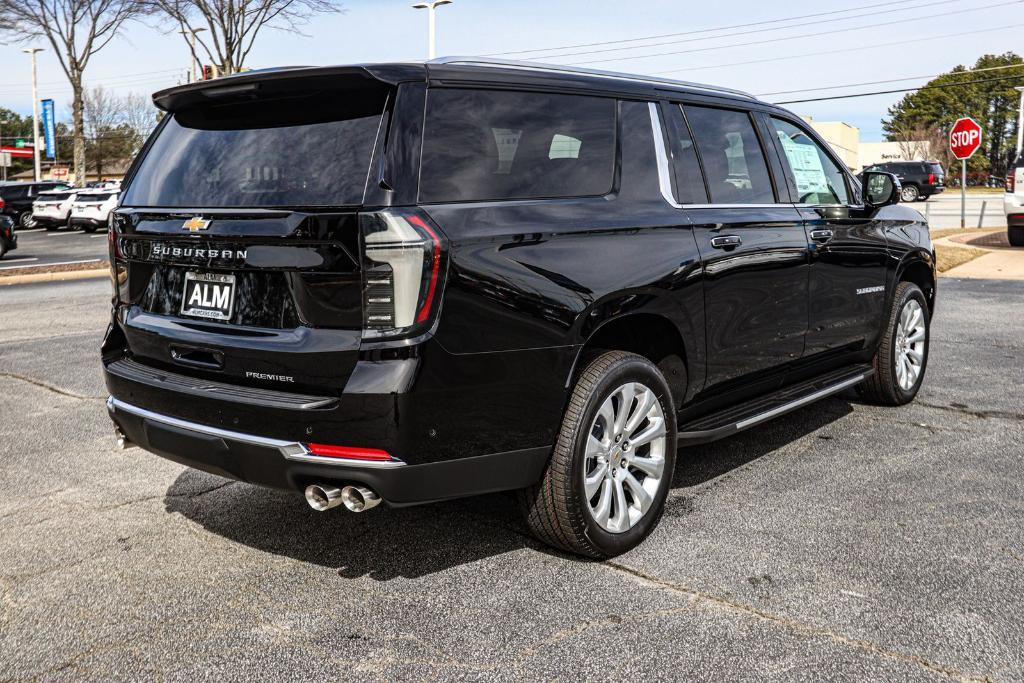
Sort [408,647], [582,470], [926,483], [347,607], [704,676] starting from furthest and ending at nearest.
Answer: [926,483] < [582,470] < [347,607] < [408,647] < [704,676]

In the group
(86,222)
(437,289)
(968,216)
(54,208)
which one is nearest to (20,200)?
(54,208)

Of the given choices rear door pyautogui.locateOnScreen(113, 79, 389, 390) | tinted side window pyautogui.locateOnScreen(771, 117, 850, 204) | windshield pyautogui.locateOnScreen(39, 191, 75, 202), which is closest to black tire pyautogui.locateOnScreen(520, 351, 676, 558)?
rear door pyautogui.locateOnScreen(113, 79, 389, 390)

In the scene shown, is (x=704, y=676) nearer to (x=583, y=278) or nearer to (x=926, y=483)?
(x=583, y=278)

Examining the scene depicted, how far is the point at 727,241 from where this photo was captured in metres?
4.41

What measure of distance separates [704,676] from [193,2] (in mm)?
34762

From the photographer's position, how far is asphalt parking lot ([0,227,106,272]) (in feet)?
69.4

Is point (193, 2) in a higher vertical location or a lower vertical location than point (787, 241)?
higher

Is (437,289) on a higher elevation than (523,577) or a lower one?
higher

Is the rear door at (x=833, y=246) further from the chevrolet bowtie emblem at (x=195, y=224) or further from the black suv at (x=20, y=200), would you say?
the black suv at (x=20, y=200)

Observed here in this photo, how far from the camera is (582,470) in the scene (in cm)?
363

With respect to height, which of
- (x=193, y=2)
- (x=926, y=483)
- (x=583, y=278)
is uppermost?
(x=193, y=2)

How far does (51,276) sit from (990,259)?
1689 cm

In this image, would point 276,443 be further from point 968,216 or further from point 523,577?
point 968,216

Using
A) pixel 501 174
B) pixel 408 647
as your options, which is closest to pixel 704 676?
pixel 408 647
